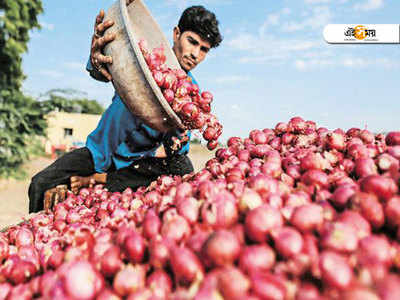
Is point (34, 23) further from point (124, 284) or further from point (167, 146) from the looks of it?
point (124, 284)

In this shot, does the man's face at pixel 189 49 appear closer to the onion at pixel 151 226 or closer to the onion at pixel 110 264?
the onion at pixel 151 226

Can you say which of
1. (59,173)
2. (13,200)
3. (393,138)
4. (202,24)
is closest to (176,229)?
(393,138)

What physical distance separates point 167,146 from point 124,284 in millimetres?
2869

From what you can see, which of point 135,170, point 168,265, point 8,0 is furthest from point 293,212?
point 8,0

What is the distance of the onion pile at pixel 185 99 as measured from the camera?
229cm

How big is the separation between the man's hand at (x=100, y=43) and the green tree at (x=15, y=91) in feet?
30.1

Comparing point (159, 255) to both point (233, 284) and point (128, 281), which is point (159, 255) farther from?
point (233, 284)

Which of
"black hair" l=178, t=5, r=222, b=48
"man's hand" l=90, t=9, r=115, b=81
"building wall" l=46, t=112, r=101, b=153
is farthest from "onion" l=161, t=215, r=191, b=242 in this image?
→ "building wall" l=46, t=112, r=101, b=153

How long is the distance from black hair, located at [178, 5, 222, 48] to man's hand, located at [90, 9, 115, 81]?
1.71 m

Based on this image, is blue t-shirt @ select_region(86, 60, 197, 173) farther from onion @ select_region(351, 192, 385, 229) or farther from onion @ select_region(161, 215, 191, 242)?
onion @ select_region(351, 192, 385, 229)

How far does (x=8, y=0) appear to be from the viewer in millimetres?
9469

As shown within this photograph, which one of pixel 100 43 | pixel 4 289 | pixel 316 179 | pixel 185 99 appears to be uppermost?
pixel 100 43

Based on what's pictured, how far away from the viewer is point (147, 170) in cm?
401

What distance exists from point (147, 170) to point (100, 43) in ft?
6.51
